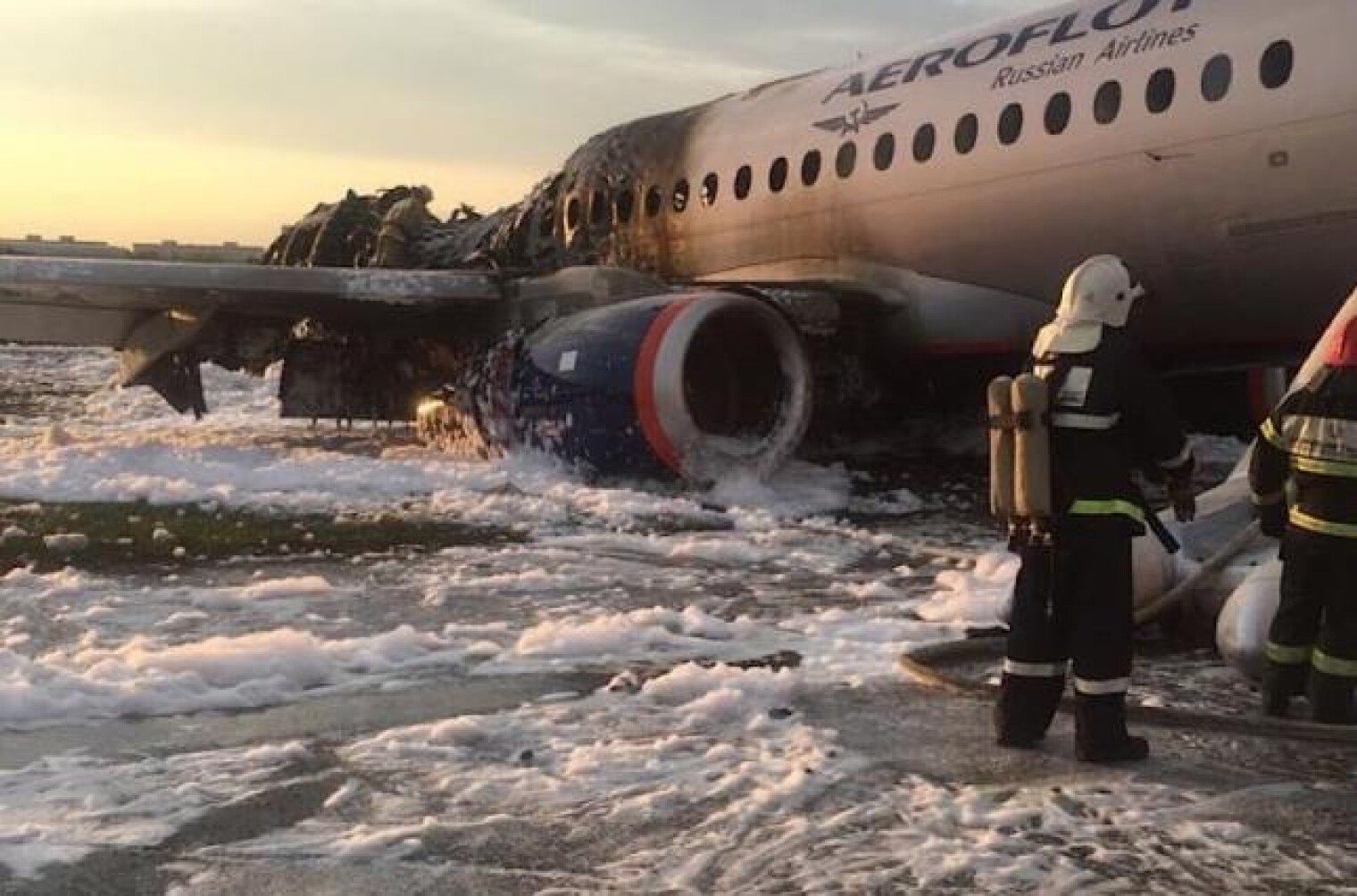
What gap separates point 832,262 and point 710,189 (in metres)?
1.67

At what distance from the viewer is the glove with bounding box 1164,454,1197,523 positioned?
455 centimetres

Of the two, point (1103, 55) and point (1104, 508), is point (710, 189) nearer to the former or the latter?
point (1103, 55)

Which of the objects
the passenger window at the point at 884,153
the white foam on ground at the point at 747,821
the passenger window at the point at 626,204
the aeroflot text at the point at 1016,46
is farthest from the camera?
the passenger window at the point at 626,204

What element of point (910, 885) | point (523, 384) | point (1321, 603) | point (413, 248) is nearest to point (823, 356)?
point (523, 384)

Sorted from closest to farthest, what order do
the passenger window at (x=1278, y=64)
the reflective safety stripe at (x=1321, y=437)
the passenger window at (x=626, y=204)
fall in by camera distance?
the reflective safety stripe at (x=1321, y=437) → the passenger window at (x=1278, y=64) → the passenger window at (x=626, y=204)

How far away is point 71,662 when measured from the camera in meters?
5.48

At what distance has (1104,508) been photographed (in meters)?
4.44

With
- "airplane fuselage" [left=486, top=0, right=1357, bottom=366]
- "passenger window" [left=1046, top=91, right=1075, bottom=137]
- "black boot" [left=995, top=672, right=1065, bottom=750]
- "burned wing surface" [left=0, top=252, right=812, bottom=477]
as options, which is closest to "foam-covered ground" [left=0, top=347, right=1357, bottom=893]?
"black boot" [left=995, top=672, right=1065, bottom=750]

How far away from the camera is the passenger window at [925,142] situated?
1145 cm

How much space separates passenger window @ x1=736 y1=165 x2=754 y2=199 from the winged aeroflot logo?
0.82 metres

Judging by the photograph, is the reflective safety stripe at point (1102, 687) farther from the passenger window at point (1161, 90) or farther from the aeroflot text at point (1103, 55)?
the aeroflot text at point (1103, 55)

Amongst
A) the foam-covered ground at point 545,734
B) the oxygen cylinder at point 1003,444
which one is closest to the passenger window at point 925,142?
the foam-covered ground at point 545,734

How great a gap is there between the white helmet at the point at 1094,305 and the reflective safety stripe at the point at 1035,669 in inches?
37.0

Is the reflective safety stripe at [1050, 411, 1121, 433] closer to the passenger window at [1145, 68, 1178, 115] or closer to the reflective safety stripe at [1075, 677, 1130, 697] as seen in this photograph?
the reflective safety stripe at [1075, 677, 1130, 697]
